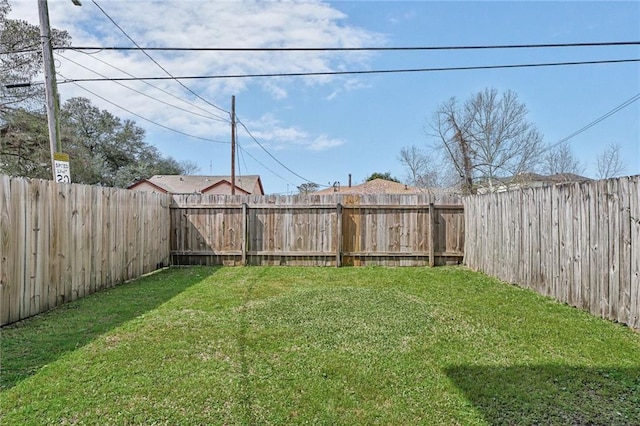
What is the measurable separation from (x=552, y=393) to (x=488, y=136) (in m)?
16.4

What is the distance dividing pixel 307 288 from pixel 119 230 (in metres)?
3.29

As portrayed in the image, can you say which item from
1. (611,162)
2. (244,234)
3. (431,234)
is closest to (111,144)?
(244,234)

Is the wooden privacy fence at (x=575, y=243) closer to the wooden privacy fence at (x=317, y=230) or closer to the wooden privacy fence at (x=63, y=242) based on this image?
the wooden privacy fence at (x=317, y=230)

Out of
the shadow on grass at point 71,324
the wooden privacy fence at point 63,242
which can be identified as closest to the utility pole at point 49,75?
the wooden privacy fence at point 63,242

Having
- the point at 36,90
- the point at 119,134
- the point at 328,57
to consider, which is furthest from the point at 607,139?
the point at 119,134

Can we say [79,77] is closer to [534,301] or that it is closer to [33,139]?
[33,139]

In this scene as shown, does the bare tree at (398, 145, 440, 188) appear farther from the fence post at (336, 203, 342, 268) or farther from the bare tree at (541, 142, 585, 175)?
the fence post at (336, 203, 342, 268)

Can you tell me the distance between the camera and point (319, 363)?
2.81 m

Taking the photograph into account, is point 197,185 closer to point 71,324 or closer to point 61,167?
point 61,167

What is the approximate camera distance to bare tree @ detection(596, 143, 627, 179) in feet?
54.6

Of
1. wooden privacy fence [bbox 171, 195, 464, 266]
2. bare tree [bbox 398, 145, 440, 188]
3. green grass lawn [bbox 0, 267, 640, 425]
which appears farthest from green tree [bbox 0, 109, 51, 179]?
bare tree [bbox 398, 145, 440, 188]

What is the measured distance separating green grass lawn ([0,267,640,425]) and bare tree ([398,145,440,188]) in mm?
15325

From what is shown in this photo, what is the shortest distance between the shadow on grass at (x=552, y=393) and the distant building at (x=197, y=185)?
87.7 feet

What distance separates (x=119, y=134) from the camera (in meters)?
28.9
